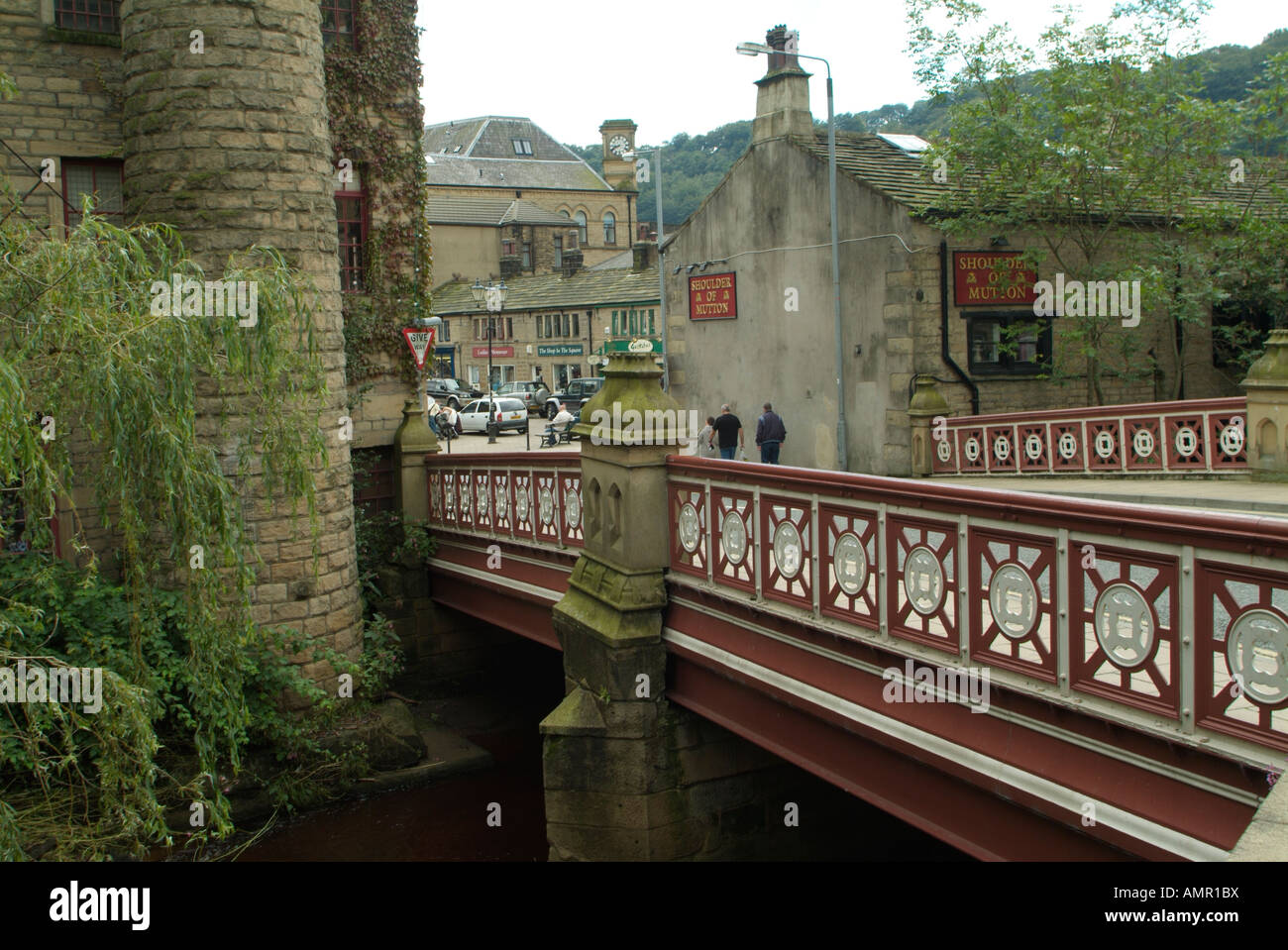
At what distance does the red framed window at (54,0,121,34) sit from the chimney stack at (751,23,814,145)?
45.3 feet

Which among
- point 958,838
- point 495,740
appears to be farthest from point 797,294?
point 958,838

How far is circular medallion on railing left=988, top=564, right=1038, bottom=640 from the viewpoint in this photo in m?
5.46

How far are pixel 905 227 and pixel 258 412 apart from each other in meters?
14.4

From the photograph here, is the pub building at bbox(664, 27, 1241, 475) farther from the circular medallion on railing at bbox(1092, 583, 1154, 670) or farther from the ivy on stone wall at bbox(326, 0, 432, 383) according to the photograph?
the circular medallion on railing at bbox(1092, 583, 1154, 670)

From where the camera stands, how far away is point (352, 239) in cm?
1781

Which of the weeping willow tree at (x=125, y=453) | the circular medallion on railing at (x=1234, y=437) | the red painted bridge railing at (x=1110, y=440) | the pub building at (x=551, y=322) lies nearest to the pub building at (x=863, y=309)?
the red painted bridge railing at (x=1110, y=440)

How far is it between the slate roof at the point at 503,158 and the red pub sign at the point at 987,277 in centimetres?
7075

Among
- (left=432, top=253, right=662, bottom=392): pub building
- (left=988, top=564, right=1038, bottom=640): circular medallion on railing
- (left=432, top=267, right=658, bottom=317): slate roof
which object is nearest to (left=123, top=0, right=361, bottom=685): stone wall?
(left=988, top=564, right=1038, bottom=640): circular medallion on railing

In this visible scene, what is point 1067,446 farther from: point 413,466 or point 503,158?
point 503,158

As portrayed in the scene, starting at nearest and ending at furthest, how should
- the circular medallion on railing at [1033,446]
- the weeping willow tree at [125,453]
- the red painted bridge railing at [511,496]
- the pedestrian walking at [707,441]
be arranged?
the weeping willow tree at [125,453] → the red painted bridge railing at [511,496] → the circular medallion on railing at [1033,446] → the pedestrian walking at [707,441]

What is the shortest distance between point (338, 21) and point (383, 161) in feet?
6.83

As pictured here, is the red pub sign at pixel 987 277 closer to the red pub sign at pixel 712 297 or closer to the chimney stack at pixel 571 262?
the red pub sign at pixel 712 297

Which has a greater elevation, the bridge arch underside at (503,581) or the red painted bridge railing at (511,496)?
the red painted bridge railing at (511,496)

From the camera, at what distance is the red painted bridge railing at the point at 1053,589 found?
453 centimetres
